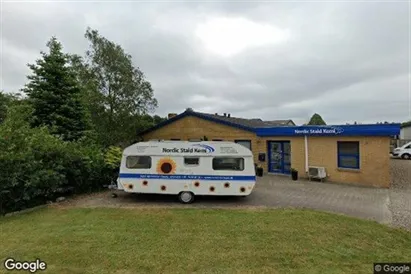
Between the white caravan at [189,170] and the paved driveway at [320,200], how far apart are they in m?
0.62

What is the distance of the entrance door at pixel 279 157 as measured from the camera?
61.7 feet

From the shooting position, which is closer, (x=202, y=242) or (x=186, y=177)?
(x=202, y=242)

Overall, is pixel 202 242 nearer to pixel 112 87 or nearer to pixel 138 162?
pixel 138 162

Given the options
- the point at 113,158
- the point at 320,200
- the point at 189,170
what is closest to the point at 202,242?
the point at 189,170

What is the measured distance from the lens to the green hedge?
1014 cm

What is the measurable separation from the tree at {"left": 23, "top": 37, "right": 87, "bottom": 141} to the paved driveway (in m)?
6.74

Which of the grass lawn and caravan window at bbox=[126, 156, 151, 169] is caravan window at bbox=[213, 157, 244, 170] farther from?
caravan window at bbox=[126, 156, 151, 169]

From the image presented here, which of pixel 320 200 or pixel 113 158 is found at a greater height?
pixel 113 158

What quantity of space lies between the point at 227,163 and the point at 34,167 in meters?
7.89

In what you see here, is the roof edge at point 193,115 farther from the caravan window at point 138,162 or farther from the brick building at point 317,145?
the caravan window at point 138,162

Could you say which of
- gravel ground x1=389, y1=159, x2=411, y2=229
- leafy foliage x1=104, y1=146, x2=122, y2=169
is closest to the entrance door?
gravel ground x1=389, y1=159, x2=411, y2=229

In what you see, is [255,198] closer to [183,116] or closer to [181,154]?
[181,154]

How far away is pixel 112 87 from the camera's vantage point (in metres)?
22.5

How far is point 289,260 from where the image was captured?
242 inches
